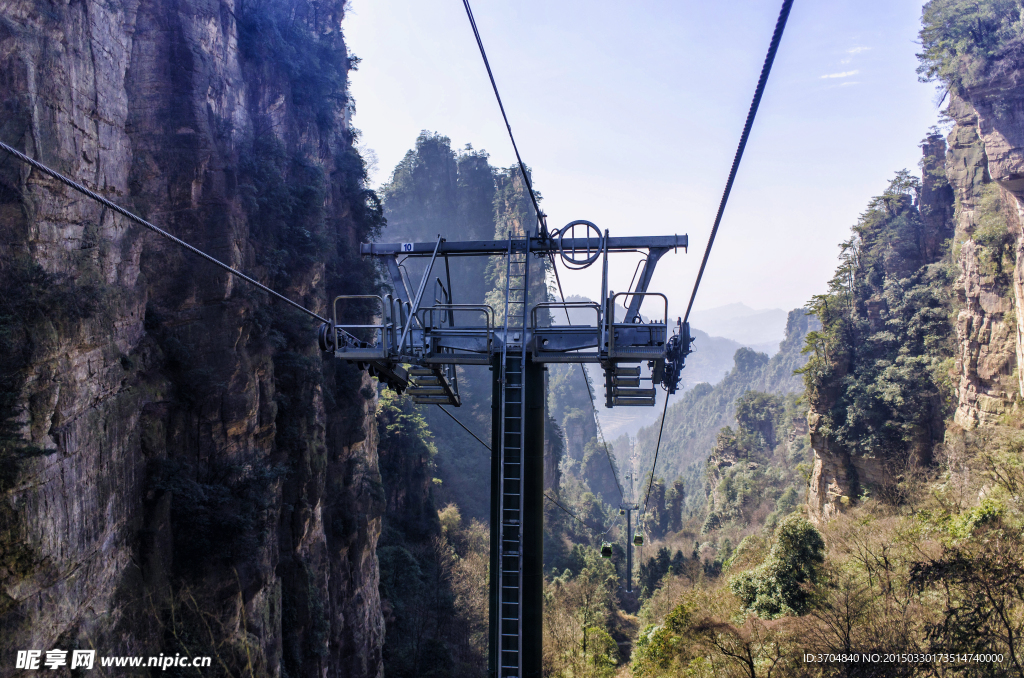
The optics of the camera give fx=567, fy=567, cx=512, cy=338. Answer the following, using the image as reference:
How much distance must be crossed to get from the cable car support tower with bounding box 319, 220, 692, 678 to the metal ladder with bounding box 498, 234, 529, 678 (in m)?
0.01

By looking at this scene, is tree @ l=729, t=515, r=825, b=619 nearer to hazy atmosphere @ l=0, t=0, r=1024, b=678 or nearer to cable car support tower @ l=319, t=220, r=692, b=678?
hazy atmosphere @ l=0, t=0, r=1024, b=678

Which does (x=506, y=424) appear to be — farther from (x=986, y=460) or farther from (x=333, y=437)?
(x=986, y=460)

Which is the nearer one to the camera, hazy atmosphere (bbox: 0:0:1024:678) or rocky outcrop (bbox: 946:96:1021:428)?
hazy atmosphere (bbox: 0:0:1024:678)

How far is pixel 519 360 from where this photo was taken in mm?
6672

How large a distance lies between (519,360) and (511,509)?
168 cm

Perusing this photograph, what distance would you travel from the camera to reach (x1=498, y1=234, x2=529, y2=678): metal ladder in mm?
5793

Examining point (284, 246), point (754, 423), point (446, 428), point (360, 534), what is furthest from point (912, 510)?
point (754, 423)

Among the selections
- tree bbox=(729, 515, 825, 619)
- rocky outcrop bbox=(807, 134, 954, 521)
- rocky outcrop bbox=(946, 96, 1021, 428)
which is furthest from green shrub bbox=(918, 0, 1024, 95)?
tree bbox=(729, 515, 825, 619)

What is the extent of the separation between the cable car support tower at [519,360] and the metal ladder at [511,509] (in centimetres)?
1

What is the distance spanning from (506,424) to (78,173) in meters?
8.22
